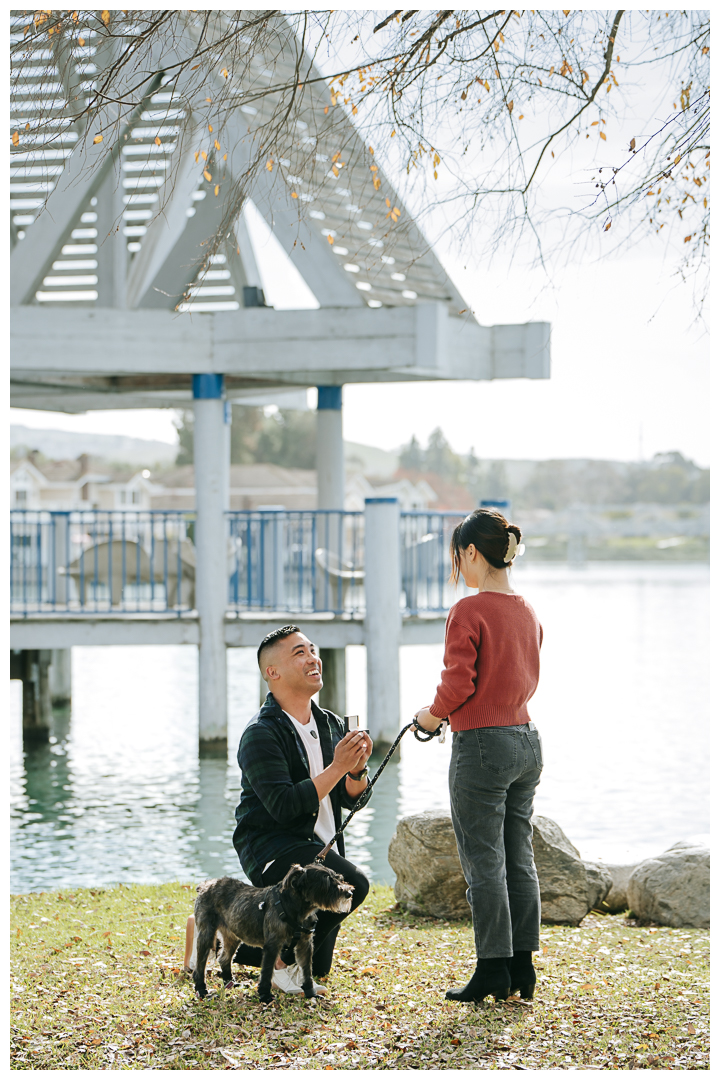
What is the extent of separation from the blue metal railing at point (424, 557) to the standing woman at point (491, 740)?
32.8ft

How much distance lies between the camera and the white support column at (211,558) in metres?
14.4

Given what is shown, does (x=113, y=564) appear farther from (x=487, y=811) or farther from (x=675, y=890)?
(x=487, y=811)

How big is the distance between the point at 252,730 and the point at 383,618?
9582 millimetres

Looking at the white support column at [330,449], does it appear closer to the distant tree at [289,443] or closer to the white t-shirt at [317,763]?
the white t-shirt at [317,763]

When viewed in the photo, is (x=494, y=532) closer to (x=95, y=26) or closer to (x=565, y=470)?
(x=95, y=26)

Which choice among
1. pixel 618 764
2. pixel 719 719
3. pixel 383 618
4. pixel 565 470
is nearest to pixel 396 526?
pixel 383 618

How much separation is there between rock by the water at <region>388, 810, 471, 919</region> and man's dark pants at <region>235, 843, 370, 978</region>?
2.03m

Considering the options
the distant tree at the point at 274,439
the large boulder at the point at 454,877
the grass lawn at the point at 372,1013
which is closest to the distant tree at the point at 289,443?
the distant tree at the point at 274,439

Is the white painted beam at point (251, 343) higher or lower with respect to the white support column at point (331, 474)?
higher

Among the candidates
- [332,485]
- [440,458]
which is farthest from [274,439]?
[332,485]

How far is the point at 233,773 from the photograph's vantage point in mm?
14008

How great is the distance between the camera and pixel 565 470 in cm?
14500

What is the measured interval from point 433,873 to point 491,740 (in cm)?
271

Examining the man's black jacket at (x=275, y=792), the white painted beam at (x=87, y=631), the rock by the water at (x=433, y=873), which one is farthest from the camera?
the white painted beam at (x=87, y=631)
